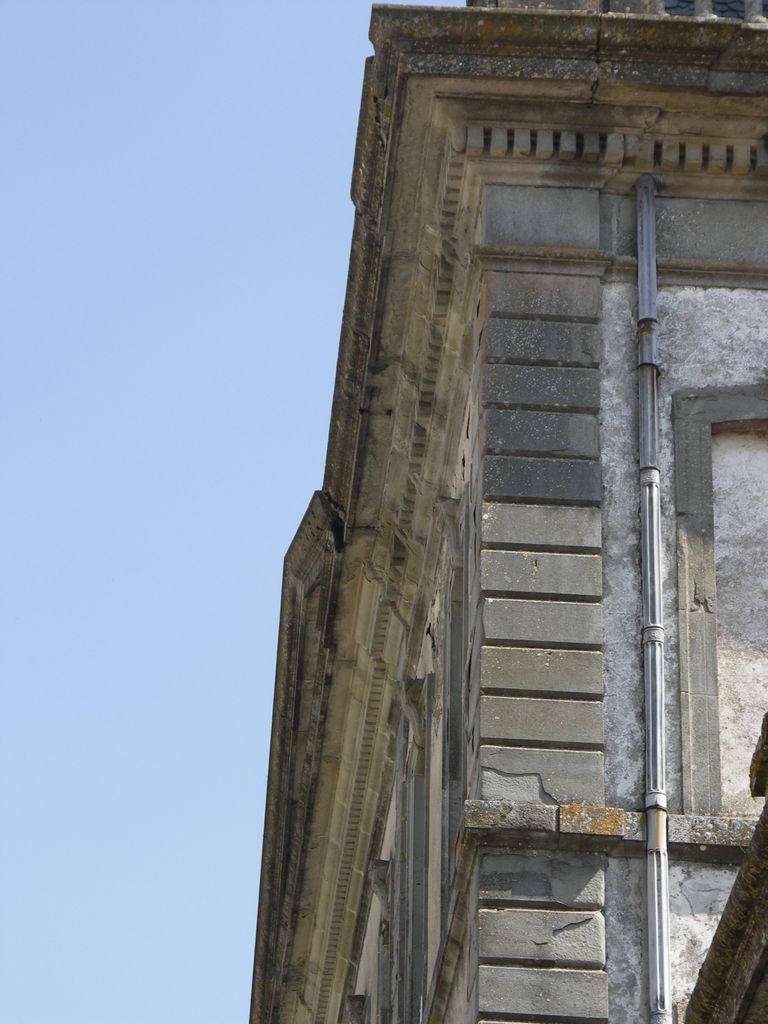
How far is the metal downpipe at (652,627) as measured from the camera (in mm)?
12836

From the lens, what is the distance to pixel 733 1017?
29.4 feet

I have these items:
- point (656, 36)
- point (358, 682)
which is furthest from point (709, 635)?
point (358, 682)

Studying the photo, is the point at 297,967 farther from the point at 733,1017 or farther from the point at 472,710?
the point at 733,1017

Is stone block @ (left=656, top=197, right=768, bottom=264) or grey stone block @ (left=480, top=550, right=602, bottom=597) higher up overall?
stone block @ (left=656, top=197, right=768, bottom=264)

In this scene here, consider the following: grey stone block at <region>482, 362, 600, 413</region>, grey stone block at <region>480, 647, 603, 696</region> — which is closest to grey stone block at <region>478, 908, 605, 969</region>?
grey stone block at <region>480, 647, 603, 696</region>

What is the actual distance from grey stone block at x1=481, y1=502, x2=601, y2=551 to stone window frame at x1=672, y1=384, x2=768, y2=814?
50 centimetres

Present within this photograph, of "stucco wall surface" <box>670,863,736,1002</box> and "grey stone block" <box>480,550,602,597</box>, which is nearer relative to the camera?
"stucco wall surface" <box>670,863,736,1002</box>

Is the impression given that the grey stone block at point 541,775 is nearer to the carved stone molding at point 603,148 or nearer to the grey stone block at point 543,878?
the grey stone block at point 543,878

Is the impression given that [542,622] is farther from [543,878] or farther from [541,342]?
[541,342]

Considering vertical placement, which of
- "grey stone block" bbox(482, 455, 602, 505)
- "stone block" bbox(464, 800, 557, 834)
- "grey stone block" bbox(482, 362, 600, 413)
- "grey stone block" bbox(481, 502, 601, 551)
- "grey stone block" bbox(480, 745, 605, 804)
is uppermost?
"grey stone block" bbox(482, 362, 600, 413)

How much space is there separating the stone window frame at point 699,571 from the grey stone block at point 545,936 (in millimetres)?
836

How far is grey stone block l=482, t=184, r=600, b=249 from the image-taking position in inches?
580

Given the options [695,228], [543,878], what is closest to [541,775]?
[543,878]

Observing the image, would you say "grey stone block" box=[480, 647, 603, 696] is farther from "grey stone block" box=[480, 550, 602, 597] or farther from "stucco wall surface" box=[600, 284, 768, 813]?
"grey stone block" box=[480, 550, 602, 597]
